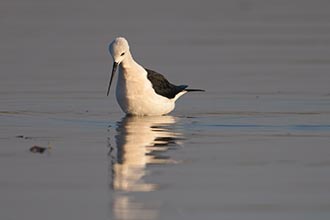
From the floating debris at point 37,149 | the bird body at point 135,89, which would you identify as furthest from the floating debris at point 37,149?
the bird body at point 135,89

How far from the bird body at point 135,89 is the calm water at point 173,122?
0.58 feet

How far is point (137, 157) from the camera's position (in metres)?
9.90

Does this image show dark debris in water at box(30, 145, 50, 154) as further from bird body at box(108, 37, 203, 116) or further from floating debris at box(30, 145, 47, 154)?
bird body at box(108, 37, 203, 116)

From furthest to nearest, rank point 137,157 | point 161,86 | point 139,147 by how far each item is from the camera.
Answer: point 161,86 < point 139,147 < point 137,157

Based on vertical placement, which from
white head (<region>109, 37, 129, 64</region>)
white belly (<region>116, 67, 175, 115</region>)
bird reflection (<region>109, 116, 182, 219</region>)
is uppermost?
white head (<region>109, 37, 129, 64</region>)

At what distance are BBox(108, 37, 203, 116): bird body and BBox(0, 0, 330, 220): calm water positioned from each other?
176 mm

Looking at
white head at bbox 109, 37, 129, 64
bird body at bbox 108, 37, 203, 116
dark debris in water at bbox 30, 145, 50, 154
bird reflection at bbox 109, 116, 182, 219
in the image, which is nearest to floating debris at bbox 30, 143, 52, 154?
dark debris in water at bbox 30, 145, 50, 154

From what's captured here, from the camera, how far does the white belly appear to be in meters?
12.9

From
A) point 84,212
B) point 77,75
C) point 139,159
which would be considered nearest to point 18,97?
point 77,75

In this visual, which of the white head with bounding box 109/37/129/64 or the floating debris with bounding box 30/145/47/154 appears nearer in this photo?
the floating debris with bounding box 30/145/47/154

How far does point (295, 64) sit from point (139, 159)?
787 cm

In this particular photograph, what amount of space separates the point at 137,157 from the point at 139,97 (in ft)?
10.4

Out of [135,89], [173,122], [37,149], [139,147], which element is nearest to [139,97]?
[135,89]

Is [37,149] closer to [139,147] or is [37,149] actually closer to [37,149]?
[37,149]
